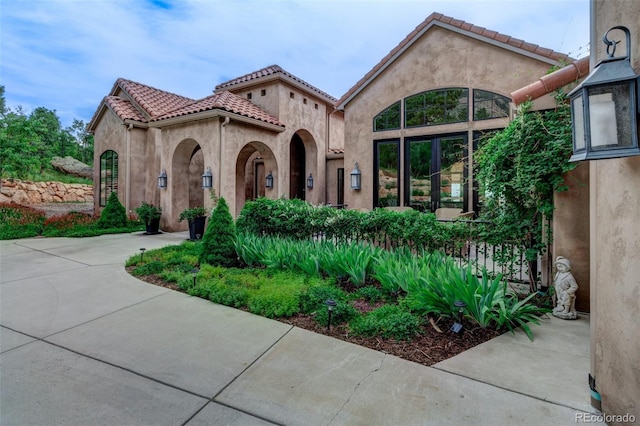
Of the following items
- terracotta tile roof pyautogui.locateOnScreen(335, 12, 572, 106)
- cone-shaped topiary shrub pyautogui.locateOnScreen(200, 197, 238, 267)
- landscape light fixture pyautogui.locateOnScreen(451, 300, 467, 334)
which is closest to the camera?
landscape light fixture pyautogui.locateOnScreen(451, 300, 467, 334)

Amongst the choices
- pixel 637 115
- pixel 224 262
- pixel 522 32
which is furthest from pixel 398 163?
pixel 637 115

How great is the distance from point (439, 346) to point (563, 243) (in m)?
2.43

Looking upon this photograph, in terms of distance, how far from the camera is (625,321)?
1.93 meters

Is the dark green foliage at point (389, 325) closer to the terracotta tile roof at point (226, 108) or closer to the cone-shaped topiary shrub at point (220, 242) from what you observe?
the cone-shaped topiary shrub at point (220, 242)

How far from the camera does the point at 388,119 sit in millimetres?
10211

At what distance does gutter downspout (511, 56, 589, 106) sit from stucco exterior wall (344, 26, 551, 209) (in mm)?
4589

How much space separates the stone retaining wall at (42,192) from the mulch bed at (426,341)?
2207cm

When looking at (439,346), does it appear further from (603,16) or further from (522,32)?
(522,32)

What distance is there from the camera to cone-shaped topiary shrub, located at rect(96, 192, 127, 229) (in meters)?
11.9

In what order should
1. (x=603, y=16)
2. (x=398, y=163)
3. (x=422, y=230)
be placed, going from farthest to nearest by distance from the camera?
(x=398, y=163), (x=422, y=230), (x=603, y=16)

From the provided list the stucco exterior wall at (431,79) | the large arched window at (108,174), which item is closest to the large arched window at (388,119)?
the stucco exterior wall at (431,79)

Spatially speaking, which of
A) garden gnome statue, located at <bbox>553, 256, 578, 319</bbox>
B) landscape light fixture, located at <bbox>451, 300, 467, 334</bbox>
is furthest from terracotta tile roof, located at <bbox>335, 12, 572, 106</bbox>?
landscape light fixture, located at <bbox>451, 300, 467, 334</bbox>

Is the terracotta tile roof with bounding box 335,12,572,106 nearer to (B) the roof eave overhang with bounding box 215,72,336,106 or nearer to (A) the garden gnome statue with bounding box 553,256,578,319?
(B) the roof eave overhang with bounding box 215,72,336,106

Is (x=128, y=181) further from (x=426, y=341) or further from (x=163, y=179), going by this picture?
(x=426, y=341)
